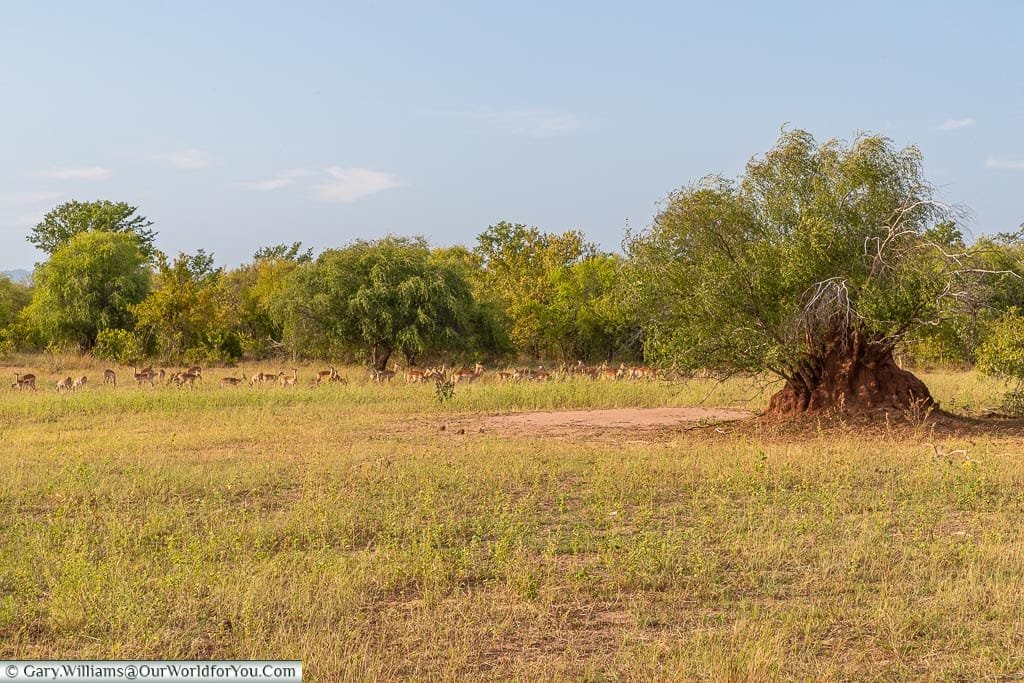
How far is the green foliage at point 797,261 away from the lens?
16766mm

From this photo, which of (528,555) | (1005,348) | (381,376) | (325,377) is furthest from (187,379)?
(528,555)

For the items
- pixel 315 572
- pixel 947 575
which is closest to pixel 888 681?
pixel 947 575

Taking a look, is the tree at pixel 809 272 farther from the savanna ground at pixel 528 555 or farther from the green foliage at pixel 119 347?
the green foliage at pixel 119 347

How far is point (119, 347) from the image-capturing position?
37562 mm

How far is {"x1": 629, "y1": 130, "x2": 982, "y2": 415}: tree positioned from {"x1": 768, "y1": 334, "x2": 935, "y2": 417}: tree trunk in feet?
0.08

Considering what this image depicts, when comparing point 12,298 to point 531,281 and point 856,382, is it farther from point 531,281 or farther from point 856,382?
point 856,382

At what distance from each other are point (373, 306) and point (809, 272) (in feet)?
63.2

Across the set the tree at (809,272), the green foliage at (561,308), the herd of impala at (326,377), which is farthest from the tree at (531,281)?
the tree at (809,272)

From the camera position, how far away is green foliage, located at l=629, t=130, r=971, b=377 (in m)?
16.8

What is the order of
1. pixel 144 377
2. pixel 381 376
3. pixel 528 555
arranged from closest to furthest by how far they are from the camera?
pixel 528 555, pixel 144 377, pixel 381 376

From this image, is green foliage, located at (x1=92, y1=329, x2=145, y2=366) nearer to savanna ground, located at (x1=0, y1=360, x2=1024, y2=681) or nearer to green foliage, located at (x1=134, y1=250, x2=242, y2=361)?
green foliage, located at (x1=134, y1=250, x2=242, y2=361)

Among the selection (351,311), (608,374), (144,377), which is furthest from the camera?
(351,311)

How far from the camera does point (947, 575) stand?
792 centimetres

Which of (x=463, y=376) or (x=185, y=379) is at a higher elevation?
(x=463, y=376)
